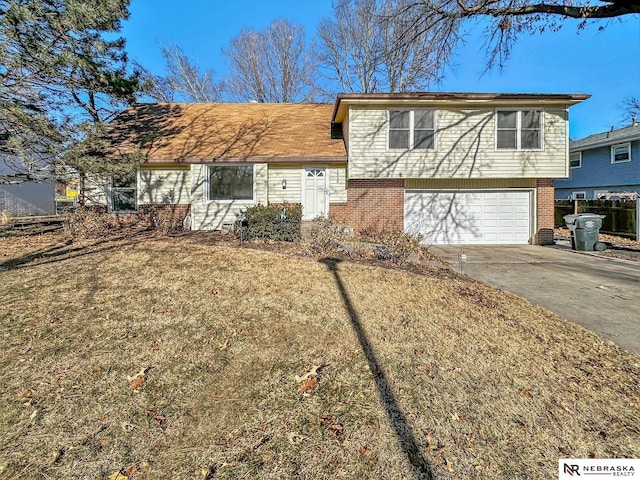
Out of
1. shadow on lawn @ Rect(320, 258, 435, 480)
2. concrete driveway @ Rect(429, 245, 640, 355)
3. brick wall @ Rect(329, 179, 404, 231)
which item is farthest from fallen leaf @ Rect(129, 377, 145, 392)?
brick wall @ Rect(329, 179, 404, 231)

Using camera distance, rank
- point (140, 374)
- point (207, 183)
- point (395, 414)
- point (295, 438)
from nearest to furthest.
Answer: point (295, 438), point (395, 414), point (140, 374), point (207, 183)

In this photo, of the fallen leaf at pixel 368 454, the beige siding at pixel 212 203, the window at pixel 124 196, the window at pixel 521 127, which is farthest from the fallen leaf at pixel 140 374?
the window at pixel 521 127

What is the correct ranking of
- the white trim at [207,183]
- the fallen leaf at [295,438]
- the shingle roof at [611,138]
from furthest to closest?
the shingle roof at [611,138]
the white trim at [207,183]
the fallen leaf at [295,438]

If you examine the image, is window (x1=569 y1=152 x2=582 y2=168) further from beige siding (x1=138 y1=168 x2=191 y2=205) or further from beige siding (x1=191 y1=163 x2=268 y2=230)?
beige siding (x1=138 y1=168 x2=191 y2=205)

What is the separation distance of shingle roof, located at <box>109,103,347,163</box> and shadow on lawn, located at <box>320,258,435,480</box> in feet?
30.3

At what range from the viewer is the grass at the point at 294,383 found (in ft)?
8.23

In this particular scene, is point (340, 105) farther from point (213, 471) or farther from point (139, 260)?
point (213, 471)

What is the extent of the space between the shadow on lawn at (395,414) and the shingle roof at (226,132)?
9224 millimetres

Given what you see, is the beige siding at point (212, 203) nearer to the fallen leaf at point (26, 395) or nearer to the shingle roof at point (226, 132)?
the shingle roof at point (226, 132)

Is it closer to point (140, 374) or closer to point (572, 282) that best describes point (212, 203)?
point (140, 374)

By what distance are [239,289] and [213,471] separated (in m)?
3.45

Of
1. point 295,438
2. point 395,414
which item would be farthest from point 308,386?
point 395,414

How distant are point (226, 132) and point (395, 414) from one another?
13103 millimetres

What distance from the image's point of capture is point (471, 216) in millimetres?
12961
